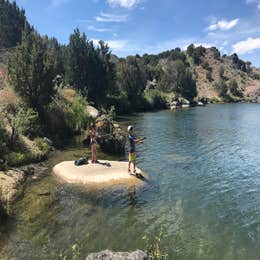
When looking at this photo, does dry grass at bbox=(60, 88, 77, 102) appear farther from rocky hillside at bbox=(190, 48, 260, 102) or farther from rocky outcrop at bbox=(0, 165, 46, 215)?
rocky hillside at bbox=(190, 48, 260, 102)

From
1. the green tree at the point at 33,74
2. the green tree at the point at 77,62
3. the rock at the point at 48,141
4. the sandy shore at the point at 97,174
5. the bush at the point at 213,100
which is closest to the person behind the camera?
the sandy shore at the point at 97,174

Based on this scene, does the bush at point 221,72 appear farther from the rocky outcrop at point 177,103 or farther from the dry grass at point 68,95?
the dry grass at point 68,95

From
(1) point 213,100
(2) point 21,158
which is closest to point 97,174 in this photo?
(2) point 21,158

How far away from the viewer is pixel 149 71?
133 m

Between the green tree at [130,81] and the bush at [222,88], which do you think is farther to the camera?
the bush at [222,88]

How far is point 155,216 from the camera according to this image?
17500mm

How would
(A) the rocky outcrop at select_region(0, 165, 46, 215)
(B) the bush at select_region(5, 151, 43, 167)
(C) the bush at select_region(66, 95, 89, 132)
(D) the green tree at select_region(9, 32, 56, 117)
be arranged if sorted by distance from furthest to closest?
1. (C) the bush at select_region(66, 95, 89, 132)
2. (D) the green tree at select_region(9, 32, 56, 117)
3. (B) the bush at select_region(5, 151, 43, 167)
4. (A) the rocky outcrop at select_region(0, 165, 46, 215)

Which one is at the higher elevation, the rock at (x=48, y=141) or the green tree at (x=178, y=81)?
the green tree at (x=178, y=81)

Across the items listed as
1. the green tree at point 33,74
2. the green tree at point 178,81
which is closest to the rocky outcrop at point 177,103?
the green tree at point 178,81

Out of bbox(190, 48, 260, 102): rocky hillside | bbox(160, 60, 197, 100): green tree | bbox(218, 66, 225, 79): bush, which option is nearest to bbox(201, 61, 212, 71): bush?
bbox(190, 48, 260, 102): rocky hillside

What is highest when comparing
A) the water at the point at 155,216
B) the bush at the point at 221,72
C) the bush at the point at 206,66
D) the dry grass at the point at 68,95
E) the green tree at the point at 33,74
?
the bush at the point at 206,66

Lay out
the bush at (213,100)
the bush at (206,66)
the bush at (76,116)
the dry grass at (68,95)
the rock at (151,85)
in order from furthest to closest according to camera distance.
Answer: the bush at (206,66), the bush at (213,100), the rock at (151,85), the dry grass at (68,95), the bush at (76,116)

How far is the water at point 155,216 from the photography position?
14250mm

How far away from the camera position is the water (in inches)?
561
